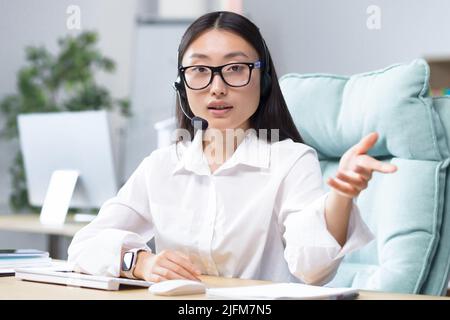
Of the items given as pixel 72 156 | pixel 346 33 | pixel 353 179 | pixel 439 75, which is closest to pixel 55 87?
pixel 72 156

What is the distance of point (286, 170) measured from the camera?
144cm

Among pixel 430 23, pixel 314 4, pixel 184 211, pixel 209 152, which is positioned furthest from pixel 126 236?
pixel 314 4

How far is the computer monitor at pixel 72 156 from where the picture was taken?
2729mm

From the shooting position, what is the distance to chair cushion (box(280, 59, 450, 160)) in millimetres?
1647

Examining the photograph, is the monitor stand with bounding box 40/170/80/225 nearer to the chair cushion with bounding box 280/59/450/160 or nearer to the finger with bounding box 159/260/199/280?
the chair cushion with bounding box 280/59/450/160

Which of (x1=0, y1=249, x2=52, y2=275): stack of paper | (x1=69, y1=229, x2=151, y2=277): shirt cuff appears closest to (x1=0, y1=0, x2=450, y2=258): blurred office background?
(x1=0, y1=249, x2=52, y2=275): stack of paper

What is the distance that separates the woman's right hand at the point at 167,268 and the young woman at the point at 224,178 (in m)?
0.10

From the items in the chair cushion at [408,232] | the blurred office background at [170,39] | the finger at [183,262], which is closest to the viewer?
the finger at [183,262]

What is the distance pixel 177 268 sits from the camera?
120 cm

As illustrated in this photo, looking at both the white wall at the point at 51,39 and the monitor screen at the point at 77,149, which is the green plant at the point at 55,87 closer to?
the white wall at the point at 51,39

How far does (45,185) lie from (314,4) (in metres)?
1.98

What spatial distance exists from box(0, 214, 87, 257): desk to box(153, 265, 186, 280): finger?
135 centimetres

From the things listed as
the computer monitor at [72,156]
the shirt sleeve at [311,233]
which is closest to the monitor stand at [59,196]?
the computer monitor at [72,156]
